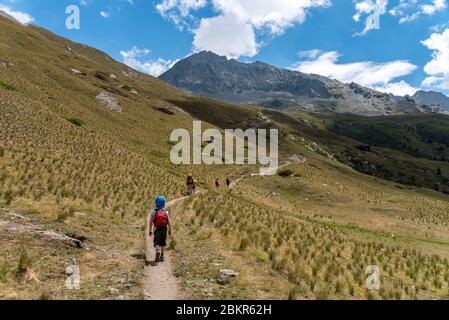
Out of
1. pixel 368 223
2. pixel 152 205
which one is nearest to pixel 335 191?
pixel 368 223

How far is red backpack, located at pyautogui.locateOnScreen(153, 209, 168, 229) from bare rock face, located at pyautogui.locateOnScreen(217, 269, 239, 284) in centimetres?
352

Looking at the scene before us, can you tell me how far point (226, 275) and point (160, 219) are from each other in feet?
13.4

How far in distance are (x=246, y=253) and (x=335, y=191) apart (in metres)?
51.7

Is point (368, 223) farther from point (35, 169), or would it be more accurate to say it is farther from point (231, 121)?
point (231, 121)

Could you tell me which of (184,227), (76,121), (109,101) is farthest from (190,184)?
(109,101)

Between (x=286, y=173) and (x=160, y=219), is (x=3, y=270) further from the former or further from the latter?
(x=286, y=173)

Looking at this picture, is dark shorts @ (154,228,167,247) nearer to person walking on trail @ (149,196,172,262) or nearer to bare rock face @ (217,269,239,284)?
person walking on trail @ (149,196,172,262)

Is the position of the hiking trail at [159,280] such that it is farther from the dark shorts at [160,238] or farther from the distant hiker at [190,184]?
the distant hiker at [190,184]

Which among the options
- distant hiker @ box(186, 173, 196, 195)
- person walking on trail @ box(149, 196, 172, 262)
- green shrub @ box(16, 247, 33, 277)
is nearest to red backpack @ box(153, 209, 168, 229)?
person walking on trail @ box(149, 196, 172, 262)

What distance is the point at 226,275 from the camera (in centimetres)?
1476

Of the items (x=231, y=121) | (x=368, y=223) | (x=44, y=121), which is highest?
(x=231, y=121)

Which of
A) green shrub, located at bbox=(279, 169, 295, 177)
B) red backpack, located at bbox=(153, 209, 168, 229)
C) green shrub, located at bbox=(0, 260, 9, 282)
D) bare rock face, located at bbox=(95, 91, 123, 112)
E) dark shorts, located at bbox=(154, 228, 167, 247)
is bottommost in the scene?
green shrub, located at bbox=(0, 260, 9, 282)

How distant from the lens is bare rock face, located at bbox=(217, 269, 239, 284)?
47.1 feet
